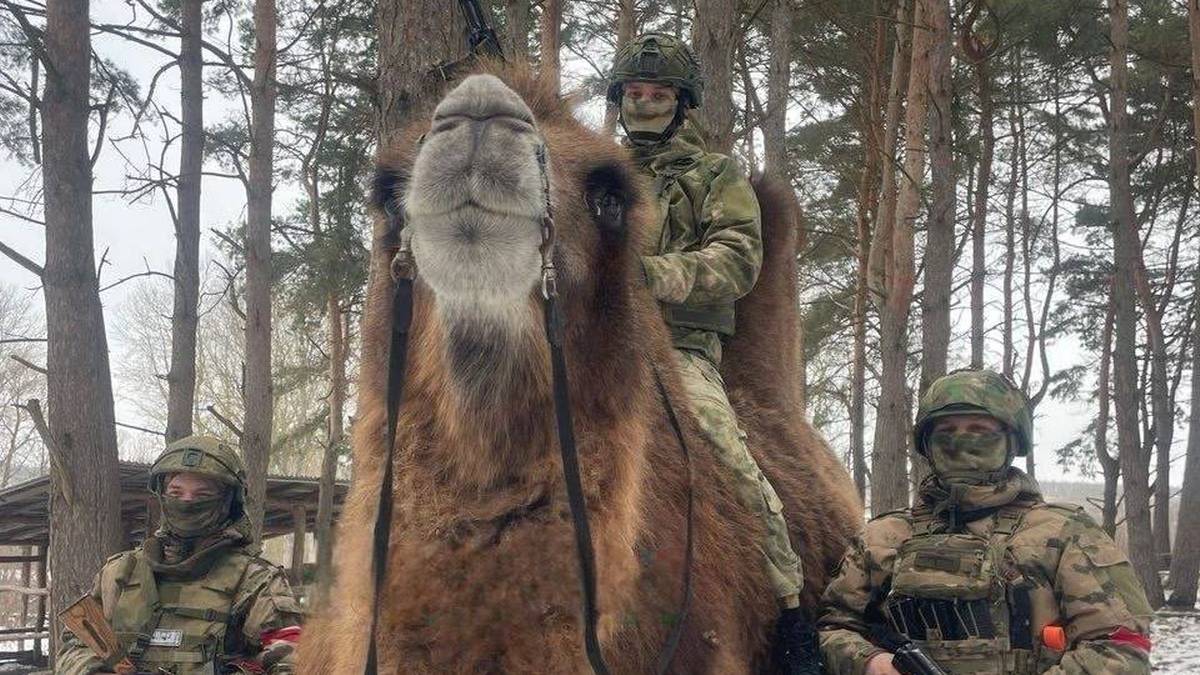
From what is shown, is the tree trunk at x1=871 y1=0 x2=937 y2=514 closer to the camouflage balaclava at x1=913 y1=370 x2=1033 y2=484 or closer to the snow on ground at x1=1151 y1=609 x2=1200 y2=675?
the snow on ground at x1=1151 y1=609 x2=1200 y2=675

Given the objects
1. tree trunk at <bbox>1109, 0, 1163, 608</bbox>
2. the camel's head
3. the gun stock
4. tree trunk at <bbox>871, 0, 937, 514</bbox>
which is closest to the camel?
the camel's head

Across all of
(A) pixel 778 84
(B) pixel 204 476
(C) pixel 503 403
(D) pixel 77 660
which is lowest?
(D) pixel 77 660

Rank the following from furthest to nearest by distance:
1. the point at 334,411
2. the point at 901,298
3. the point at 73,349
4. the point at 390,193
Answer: the point at 334,411, the point at 901,298, the point at 73,349, the point at 390,193

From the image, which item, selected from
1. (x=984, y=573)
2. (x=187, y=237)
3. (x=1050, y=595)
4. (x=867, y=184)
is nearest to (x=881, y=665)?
(x=984, y=573)

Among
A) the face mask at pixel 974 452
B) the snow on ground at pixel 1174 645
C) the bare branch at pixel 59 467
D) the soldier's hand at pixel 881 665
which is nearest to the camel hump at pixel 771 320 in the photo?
the face mask at pixel 974 452

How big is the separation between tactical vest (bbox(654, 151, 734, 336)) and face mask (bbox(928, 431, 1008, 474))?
92cm

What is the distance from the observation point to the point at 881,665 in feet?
11.7

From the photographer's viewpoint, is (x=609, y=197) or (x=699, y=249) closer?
(x=609, y=197)

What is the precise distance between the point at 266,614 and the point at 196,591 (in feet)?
1.16

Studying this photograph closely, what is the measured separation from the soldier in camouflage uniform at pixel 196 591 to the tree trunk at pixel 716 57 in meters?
5.63

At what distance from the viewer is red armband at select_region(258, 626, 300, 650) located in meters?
4.66

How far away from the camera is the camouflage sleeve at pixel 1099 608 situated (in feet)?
11.0

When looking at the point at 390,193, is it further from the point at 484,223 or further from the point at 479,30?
the point at 479,30

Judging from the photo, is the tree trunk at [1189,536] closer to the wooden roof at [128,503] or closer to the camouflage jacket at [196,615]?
the wooden roof at [128,503]
